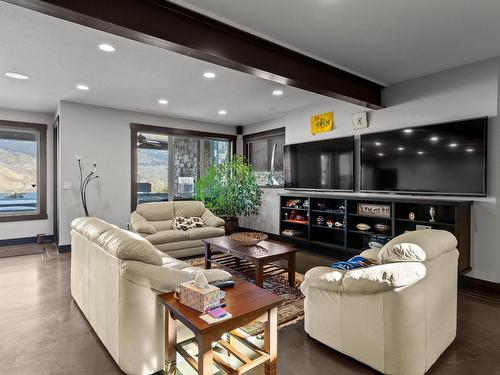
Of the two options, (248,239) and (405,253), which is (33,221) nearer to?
(248,239)

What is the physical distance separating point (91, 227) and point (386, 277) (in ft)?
7.42

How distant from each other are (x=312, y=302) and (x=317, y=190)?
322 centimetres

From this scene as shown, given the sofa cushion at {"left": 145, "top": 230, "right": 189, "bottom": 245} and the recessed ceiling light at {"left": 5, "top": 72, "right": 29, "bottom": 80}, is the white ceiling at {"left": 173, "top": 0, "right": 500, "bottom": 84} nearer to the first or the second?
the recessed ceiling light at {"left": 5, "top": 72, "right": 29, "bottom": 80}

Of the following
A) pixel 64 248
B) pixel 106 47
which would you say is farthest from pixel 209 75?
pixel 64 248

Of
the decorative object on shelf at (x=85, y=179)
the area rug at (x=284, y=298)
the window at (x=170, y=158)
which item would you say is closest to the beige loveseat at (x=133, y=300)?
the area rug at (x=284, y=298)

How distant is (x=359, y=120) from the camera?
4605 mm

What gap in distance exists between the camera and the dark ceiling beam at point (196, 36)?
202 centimetres

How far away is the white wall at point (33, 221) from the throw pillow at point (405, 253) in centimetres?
653

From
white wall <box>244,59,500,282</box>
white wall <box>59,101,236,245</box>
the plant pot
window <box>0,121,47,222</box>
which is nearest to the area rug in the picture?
the plant pot

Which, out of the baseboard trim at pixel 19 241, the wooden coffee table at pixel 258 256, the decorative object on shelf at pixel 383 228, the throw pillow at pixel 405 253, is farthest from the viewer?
the baseboard trim at pixel 19 241

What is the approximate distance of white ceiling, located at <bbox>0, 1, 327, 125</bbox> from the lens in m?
2.83

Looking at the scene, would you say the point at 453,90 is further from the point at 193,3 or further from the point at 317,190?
the point at 193,3

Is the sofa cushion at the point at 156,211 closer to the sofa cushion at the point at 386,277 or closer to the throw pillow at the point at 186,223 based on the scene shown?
the throw pillow at the point at 186,223

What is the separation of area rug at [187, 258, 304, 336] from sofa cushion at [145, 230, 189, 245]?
1.68 feet
